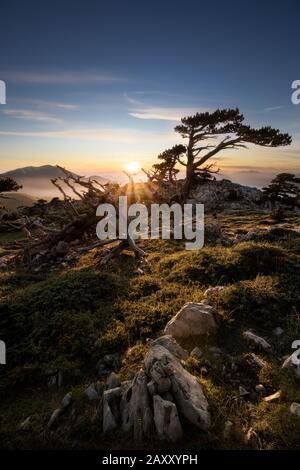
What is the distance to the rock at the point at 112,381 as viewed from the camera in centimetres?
578

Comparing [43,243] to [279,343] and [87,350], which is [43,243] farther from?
[279,343]

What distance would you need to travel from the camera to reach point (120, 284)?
32.9 ft

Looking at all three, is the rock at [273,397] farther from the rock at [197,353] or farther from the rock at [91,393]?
the rock at [91,393]

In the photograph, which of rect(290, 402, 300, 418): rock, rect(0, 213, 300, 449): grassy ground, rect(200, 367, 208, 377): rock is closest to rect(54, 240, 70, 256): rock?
rect(0, 213, 300, 449): grassy ground

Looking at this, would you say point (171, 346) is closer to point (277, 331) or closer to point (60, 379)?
point (60, 379)

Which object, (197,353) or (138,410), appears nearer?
(138,410)

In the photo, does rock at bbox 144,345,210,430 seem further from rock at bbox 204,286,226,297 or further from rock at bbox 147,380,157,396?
rock at bbox 204,286,226,297

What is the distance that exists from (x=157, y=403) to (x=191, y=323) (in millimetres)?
2575

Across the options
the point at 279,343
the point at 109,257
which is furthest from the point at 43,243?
the point at 279,343

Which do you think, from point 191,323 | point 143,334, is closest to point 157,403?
point 191,323

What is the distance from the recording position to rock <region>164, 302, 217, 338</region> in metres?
7.18

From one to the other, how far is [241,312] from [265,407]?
291cm

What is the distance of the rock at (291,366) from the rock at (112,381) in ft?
10.7

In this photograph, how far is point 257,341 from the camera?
22.3ft
